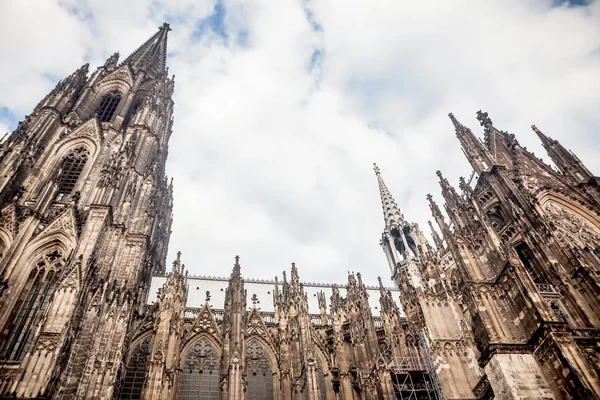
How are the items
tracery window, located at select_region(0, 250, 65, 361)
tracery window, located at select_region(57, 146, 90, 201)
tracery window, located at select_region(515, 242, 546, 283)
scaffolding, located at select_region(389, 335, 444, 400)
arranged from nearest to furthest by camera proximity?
tracery window, located at select_region(0, 250, 65, 361) → tracery window, located at select_region(515, 242, 546, 283) → scaffolding, located at select_region(389, 335, 444, 400) → tracery window, located at select_region(57, 146, 90, 201)

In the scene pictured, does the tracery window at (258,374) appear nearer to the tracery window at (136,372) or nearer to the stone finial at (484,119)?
the tracery window at (136,372)

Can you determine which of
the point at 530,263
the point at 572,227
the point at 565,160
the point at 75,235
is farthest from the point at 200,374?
the point at 565,160

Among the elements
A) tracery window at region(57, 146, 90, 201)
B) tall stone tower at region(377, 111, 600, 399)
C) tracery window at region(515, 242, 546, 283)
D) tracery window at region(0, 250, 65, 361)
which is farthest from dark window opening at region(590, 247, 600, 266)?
tracery window at region(57, 146, 90, 201)

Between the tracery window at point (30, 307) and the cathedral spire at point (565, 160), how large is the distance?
82.9ft

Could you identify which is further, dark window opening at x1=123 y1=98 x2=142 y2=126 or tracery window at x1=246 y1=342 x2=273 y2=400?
dark window opening at x1=123 y1=98 x2=142 y2=126

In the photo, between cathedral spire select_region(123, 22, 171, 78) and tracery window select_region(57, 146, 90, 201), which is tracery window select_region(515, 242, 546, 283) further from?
cathedral spire select_region(123, 22, 171, 78)

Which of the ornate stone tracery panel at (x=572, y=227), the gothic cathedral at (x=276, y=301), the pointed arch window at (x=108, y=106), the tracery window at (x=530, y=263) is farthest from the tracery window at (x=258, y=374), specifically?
the pointed arch window at (x=108, y=106)

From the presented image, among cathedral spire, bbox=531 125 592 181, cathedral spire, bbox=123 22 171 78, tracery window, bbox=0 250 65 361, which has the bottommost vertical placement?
tracery window, bbox=0 250 65 361

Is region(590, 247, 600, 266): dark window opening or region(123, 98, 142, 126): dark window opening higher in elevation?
region(123, 98, 142, 126): dark window opening

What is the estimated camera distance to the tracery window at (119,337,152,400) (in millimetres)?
20266

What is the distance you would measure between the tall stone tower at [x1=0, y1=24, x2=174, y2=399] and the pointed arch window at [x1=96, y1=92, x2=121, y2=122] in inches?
2.9

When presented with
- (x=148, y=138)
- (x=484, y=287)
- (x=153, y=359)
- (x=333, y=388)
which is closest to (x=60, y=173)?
(x=148, y=138)

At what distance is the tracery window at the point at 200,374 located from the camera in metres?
21.3

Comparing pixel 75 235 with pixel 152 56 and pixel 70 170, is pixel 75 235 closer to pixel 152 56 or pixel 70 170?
pixel 70 170
